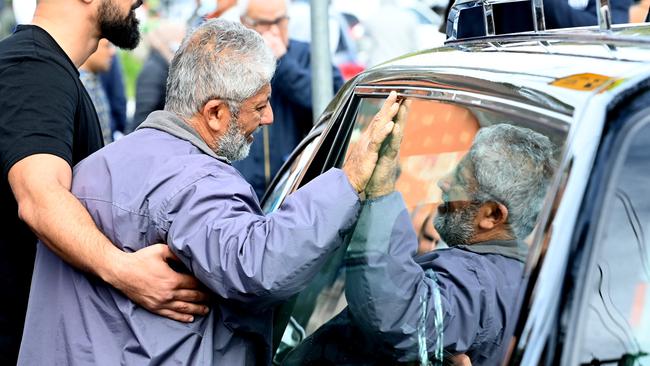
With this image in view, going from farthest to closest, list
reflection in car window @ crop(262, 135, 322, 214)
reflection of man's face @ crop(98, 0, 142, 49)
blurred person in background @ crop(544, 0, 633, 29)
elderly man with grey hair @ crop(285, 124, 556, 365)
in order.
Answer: blurred person in background @ crop(544, 0, 633, 29), reflection of man's face @ crop(98, 0, 142, 49), reflection in car window @ crop(262, 135, 322, 214), elderly man with grey hair @ crop(285, 124, 556, 365)

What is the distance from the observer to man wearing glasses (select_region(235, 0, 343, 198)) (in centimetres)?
518

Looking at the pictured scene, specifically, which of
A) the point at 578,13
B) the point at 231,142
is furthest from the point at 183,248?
the point at 578,13

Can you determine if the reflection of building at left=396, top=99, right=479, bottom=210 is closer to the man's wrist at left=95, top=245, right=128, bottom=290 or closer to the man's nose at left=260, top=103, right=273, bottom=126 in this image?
the man's nose at left=260, top=103, right=273, bottom=126

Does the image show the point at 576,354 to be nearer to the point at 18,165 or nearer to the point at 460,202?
the point at 460,202

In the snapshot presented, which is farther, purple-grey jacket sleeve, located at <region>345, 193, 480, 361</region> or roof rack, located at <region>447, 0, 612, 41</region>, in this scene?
roof rack, located at <region>447, 0, 612, 41</region>

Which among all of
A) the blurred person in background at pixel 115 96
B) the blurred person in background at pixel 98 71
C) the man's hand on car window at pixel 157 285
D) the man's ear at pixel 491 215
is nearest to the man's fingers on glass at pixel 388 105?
the man's ear at pixel 491 215

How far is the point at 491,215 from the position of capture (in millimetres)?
2109

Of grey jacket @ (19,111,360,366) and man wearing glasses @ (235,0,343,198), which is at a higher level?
grey jacket @ (19,111,360,366)

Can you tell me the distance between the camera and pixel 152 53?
6152 millimetres

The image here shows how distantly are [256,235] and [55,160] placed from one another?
72 cm

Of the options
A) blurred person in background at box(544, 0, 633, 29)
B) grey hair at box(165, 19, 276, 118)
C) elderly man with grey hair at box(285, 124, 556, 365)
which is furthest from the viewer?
blurred person in background at box(544, 0, 633, 29)

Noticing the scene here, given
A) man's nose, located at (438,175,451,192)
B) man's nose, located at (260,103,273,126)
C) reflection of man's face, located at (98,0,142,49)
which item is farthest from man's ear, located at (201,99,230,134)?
reflection of man's face, located at (98,0,142,49)

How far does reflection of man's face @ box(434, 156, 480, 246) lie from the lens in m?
2.18

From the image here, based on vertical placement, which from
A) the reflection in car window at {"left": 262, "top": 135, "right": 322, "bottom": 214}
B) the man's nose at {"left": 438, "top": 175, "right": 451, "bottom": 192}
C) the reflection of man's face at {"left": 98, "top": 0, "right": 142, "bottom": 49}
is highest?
the reflection of man's face at {"left": 98, "top": 0, "right": 142, "bottom": 49}
